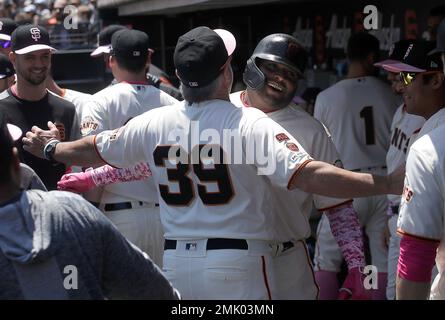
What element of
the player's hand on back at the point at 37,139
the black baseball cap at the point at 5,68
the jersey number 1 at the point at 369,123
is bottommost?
the jersey number 1 at the point at 369,123

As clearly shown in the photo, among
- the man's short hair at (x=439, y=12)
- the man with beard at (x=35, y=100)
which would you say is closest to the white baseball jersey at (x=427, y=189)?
the man with beard at (x=35, y=100)

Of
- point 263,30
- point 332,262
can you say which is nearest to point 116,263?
point 332,262

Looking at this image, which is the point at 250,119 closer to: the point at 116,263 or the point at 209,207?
the point at 209,207

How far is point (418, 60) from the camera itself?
3947 mm

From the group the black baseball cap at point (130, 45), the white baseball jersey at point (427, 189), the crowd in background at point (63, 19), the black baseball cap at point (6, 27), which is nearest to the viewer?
the white baseball jersey at point (427, 189)

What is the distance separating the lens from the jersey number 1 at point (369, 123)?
6445 mm

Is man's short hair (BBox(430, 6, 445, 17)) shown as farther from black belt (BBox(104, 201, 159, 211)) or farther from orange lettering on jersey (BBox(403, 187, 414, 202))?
orange lettering on jersey (BBox(403, 187, 414, 202))

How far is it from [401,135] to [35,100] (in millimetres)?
2176

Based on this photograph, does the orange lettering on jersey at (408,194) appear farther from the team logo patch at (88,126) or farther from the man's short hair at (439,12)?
the man's short hair at (439,12)

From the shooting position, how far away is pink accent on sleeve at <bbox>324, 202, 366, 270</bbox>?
391 centimetres

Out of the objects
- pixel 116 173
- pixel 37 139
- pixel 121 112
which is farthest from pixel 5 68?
pixel 37 139

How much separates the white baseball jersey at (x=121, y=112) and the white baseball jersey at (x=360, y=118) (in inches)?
66.6

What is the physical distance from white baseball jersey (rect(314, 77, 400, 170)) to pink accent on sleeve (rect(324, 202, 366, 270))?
8.26ft

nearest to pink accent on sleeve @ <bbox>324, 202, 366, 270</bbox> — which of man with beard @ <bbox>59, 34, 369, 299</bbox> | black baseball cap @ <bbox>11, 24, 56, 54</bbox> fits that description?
man with beard @ <bbox>59, 34, 369, 299</bbox>
